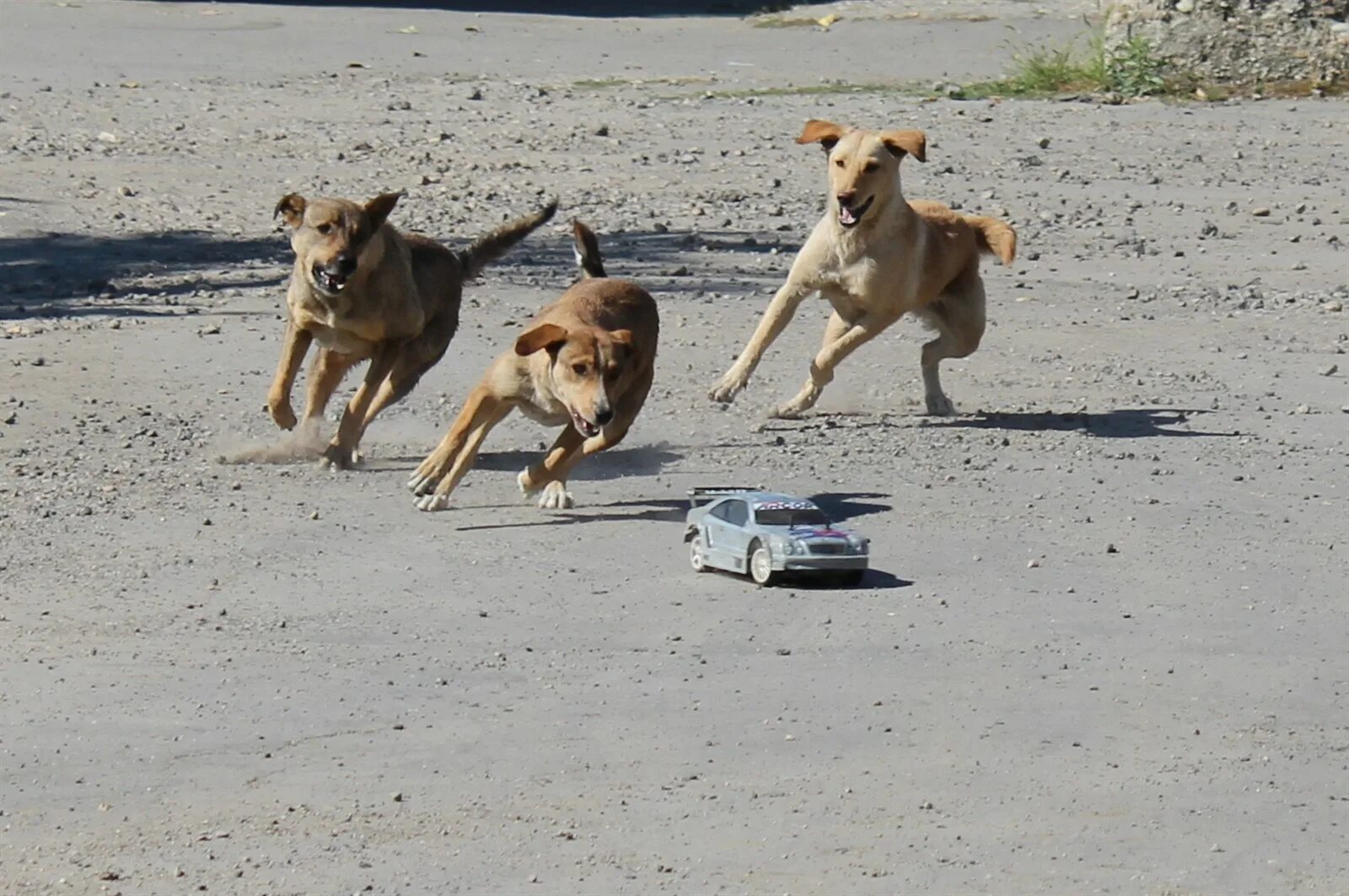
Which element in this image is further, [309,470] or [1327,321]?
[1327,321]

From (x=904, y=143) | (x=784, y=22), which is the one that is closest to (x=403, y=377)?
(x=904, y=143)

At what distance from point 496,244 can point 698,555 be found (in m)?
3.50

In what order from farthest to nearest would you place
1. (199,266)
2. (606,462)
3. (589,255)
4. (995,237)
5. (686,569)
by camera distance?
(199,266)
(995,237)
(589,255)
(606,462)
(686,569)

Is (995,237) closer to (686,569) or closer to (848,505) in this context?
(848,505)

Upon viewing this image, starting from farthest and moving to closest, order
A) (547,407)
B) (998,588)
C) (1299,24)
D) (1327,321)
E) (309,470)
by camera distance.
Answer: (1299,24) < (1327,321) < (309,470) < (547,407) < (998,588)

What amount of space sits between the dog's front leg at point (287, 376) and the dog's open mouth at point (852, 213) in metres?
2.47

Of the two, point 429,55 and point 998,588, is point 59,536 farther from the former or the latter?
point 429,55

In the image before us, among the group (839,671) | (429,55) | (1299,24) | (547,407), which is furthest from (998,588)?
(429,55)

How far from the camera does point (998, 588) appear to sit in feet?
28.6

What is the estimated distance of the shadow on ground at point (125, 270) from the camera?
13805mm

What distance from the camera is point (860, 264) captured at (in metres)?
11.5

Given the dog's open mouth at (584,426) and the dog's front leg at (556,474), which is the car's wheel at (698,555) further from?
the dog's front leg at (556,474)

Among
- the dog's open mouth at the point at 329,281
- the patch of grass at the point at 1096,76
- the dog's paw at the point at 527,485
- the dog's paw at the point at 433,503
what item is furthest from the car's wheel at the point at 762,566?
the patch of grass at the point at 1096,76

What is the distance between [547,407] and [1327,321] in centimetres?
600
